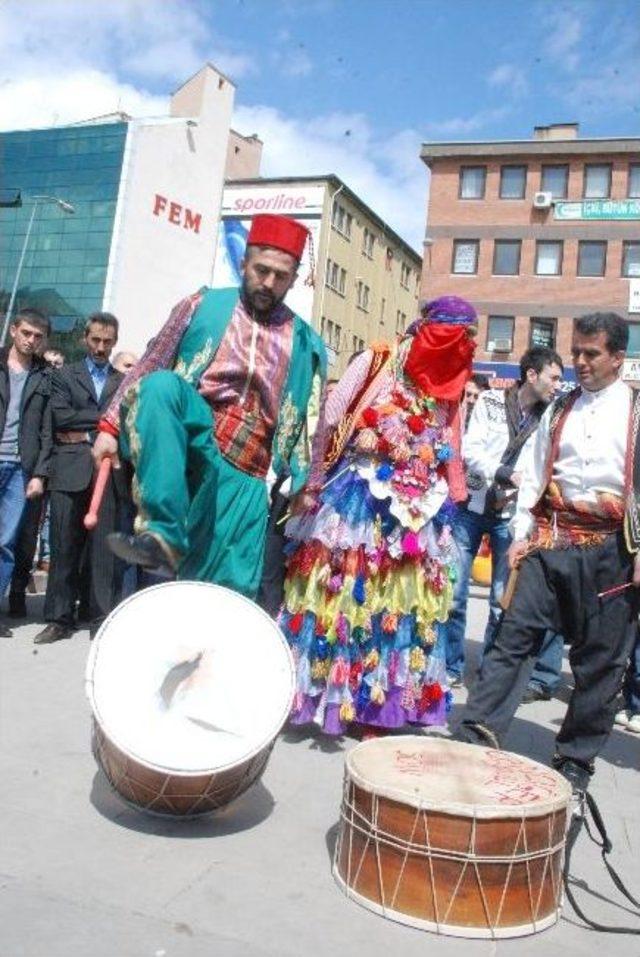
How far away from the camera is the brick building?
38656mm

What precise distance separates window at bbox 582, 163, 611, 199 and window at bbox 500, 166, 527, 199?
2.50m

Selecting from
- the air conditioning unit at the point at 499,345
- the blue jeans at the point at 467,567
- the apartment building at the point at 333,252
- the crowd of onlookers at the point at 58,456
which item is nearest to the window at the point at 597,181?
the air conditioning unit at the point at 499,345

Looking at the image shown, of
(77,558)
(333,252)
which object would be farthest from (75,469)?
(333,252)

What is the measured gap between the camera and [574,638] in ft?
12.0

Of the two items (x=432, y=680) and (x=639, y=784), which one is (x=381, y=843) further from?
(x=639, y=784)

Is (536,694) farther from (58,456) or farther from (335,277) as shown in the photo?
(335,277)

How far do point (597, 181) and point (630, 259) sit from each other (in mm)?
3835

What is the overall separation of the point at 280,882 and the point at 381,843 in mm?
334

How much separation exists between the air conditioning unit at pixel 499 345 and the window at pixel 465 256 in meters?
3.26

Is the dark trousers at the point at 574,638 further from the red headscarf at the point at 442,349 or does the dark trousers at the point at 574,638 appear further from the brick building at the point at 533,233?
the brick building at the point at 533,233

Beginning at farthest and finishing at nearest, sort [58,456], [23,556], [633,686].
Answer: [23,556] < [58,456] < [633,686]

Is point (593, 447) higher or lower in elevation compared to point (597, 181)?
lower

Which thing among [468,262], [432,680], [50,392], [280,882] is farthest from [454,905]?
[468,262]

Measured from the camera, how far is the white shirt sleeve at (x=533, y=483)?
12.6ft
